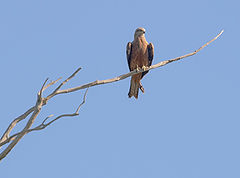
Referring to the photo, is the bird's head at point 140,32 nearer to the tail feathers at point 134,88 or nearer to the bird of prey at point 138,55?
the bird of prey at point 138,55

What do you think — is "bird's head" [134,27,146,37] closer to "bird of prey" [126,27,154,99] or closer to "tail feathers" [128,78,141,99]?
"bird of prey" [126,27,154,99]

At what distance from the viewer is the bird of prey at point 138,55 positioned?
34.2ft

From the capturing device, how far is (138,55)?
34.2 ft

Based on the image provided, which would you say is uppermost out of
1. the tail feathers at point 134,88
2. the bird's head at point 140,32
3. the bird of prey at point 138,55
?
the bird's head at point 140,32

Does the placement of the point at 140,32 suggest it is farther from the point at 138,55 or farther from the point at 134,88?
the point at 134,88

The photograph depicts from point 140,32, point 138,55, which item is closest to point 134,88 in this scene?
point 138,55

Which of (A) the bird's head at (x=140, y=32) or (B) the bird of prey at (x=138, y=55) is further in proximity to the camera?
(A) the bird's head at (x=140, y=32)

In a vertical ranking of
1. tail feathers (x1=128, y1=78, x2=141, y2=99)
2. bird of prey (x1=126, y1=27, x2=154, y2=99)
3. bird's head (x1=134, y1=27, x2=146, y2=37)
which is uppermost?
bird's head (x1=134, y1=27, x2=146, y2=37)

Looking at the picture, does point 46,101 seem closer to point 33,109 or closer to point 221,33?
point 33,109

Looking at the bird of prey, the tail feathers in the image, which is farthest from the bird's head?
the tail feathers

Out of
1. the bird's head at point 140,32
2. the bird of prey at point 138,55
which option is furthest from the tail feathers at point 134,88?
the bird's head at point 140,32

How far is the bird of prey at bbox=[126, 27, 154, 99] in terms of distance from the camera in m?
10.4

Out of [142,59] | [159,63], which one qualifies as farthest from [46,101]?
[142,59]

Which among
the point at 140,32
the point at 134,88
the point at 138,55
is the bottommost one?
the point at 134,88
